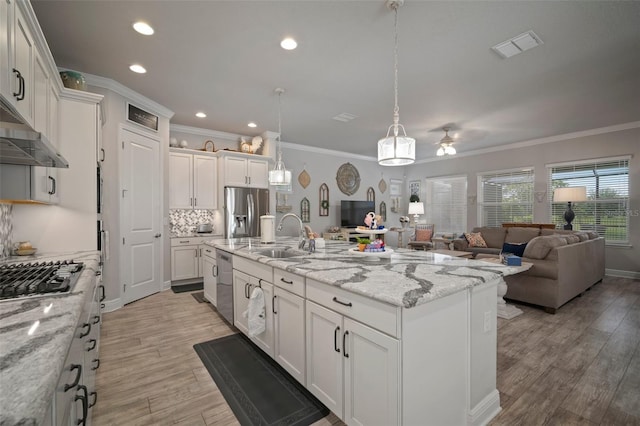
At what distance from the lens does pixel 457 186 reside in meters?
7.64

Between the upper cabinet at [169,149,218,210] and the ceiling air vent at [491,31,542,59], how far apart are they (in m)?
4.56

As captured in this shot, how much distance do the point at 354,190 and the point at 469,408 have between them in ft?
21.5

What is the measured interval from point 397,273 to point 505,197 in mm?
6473

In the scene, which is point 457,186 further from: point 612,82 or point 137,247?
point 137,247

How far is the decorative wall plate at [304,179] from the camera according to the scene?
6812 millimetres

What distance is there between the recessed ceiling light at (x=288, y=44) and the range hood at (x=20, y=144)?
2008 millimetres

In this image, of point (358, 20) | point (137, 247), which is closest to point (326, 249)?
point (358, 20)

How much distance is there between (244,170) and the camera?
5.37 metres

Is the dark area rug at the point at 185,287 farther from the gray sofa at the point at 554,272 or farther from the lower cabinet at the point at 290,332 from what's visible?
the gray sofa at the point at 554,272

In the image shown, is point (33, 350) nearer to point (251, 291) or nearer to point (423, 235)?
point (251, 291)

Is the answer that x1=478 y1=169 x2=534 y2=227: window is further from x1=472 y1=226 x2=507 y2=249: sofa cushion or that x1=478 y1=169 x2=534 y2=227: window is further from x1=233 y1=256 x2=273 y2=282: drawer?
x1=233 y1=256 x2=273 y2=282: drawer

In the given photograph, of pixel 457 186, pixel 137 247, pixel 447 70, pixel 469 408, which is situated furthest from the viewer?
pixel 457 186

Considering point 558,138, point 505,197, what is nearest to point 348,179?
point 505,197

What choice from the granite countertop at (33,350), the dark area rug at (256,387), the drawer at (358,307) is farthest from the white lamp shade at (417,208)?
the granite countertop at (33,350)
